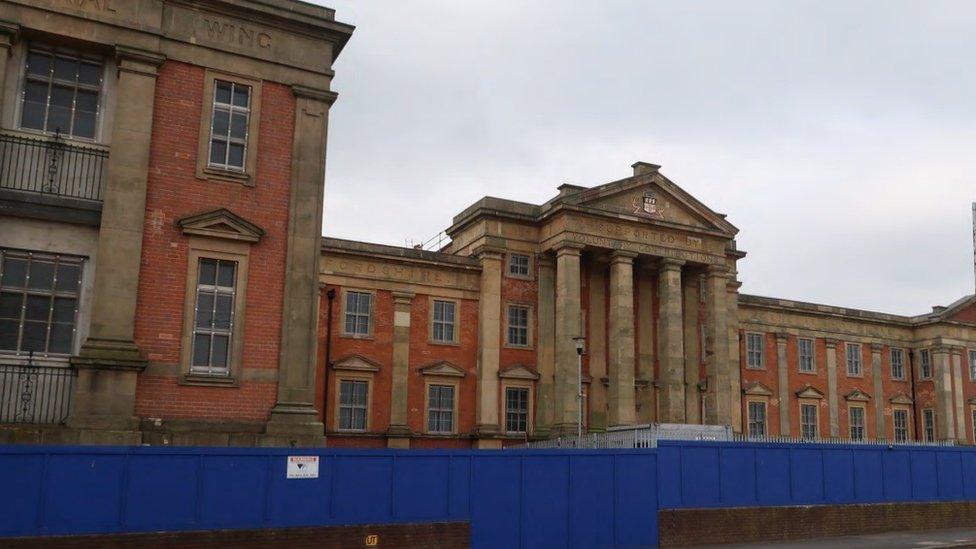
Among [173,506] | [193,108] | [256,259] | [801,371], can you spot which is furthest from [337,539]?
[801,371]

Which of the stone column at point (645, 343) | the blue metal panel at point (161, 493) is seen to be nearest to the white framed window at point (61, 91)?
the blue metal panel at point (161, 493)

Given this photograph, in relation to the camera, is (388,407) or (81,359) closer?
(81,359)

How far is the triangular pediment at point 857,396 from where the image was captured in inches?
1986

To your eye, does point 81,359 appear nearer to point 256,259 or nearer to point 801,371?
point 256,259

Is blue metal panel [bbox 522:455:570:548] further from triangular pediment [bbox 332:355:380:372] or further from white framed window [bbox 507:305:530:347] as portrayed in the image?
white framed window [bbox 507:305:530:347]

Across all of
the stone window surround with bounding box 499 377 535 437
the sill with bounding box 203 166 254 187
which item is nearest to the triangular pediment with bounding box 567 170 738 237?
the stone window surround with bounding box 499 377 535 437

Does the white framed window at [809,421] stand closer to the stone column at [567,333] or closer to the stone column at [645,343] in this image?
the stone column at [645,343]

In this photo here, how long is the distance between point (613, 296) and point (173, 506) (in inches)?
975

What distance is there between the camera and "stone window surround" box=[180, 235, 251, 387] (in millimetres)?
17266

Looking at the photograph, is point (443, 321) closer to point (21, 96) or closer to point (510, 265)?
point (510, 265)

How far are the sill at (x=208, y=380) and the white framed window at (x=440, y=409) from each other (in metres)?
19.2

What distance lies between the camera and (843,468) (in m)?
25.8

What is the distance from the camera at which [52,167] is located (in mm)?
16703

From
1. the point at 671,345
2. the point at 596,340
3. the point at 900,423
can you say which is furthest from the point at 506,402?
the point at 900,423
